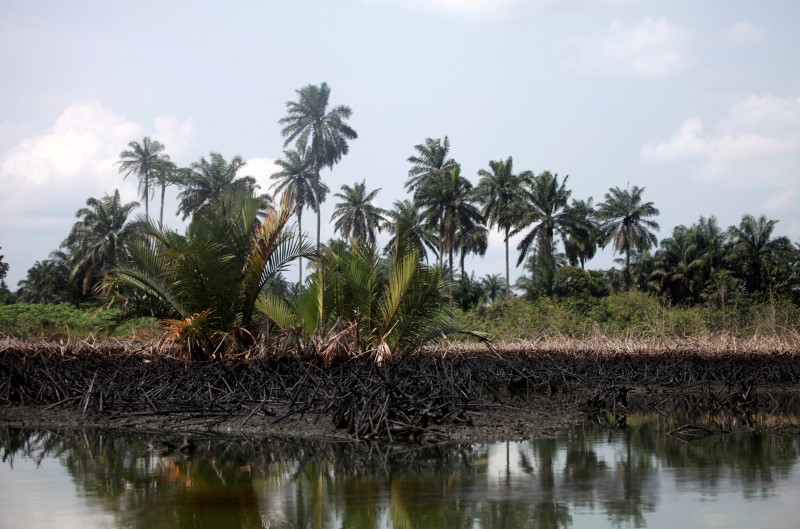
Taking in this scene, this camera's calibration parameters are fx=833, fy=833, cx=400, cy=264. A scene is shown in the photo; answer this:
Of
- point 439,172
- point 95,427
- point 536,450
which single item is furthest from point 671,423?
point 439,172

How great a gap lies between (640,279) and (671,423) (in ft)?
132

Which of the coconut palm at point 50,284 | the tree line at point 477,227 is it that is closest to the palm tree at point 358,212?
the tree line at point 477,227

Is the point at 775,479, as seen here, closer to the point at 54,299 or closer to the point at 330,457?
the point at 330,457

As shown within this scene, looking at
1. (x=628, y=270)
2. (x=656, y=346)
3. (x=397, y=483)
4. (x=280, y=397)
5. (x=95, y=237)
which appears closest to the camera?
(x=397, y=483)

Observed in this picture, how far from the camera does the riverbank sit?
11.7 metres

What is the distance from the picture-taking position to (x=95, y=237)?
48469 mm

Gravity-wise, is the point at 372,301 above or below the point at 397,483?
above

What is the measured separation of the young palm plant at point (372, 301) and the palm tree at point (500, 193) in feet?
119

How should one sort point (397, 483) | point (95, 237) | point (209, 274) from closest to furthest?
point (397, 483) < point (209, 274) < point (95, 237)

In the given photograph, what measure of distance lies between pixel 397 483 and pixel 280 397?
571cm

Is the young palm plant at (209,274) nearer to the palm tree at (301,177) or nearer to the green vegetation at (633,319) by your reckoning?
the green vegetation at (633,319)

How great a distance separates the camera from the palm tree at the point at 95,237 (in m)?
47.7

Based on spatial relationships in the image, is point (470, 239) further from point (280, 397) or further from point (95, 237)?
point (280, 397)

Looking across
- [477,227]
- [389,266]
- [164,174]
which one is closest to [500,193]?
[477,227]
